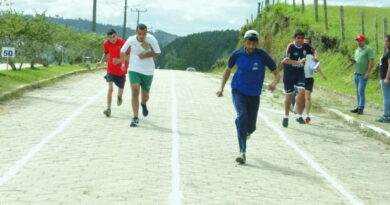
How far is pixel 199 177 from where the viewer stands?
26.6 ft

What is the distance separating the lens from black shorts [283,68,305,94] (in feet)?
44.4

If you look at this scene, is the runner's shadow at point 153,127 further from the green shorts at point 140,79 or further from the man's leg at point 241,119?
the man's leg at point 241,119

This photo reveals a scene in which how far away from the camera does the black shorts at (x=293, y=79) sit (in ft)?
44.4

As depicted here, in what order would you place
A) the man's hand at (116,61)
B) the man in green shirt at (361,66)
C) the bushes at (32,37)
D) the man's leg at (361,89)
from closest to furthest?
1. the man's hand at (116,61)
2. the man in green shirt at (361,66)
3. the man's leg at (361,89)
4. the bushes at (32,37)

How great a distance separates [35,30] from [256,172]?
2109cm

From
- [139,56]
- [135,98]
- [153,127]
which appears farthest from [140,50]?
[153,127]

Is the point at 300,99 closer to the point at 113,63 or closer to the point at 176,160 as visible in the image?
the point at 113,63

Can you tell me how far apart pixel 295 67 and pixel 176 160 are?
16.6 feet

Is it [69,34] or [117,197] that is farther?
[69,34]

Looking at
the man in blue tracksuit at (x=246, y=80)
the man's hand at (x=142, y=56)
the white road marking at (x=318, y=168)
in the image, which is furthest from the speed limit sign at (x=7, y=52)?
the man in blue tracksuit at (x=246, y=80)

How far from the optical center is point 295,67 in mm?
13453

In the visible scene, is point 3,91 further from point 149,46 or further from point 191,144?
point 191,144

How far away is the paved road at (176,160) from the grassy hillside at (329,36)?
24.5 feet

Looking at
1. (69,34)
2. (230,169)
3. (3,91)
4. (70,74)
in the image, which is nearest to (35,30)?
(70,74)
